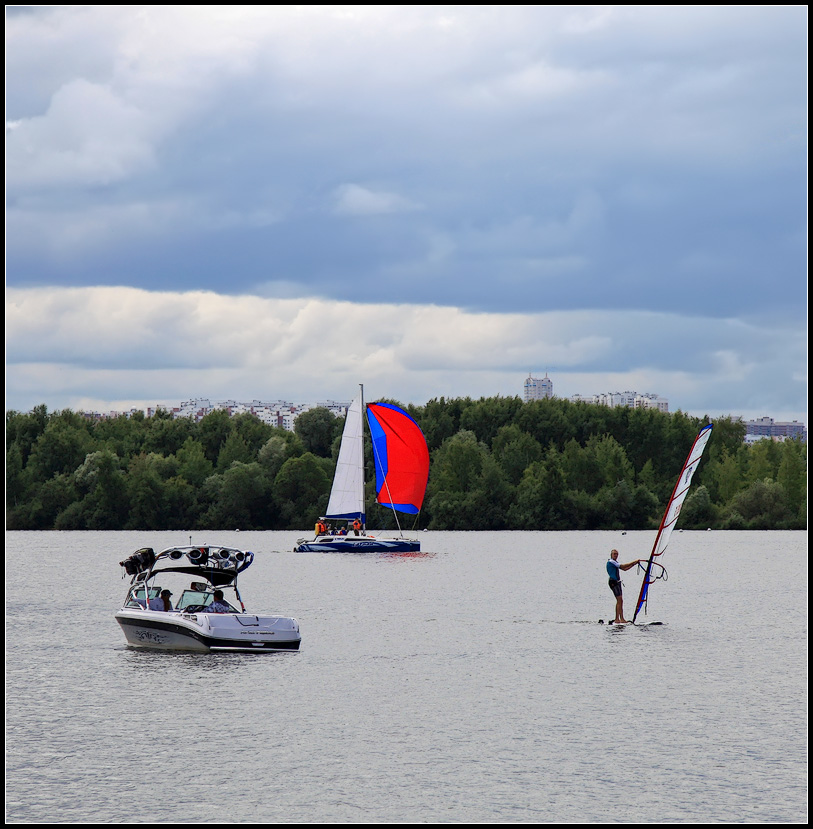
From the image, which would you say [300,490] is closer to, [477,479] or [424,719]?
[477,479]

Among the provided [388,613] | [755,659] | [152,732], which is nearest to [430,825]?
[152,732]

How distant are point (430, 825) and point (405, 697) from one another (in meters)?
15.7

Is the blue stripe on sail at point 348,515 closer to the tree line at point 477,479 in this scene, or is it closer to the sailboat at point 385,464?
the sailboat at point 385,464

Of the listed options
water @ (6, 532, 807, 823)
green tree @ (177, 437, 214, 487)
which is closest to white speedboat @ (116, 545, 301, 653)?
water @ (6, 532, 807, 823)

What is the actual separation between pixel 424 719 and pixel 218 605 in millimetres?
14723

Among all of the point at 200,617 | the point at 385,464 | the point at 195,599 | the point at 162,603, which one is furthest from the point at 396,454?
the point at 200,617

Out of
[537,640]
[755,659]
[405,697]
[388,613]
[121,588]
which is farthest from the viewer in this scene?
[121,588]

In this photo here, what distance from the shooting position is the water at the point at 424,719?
26859 millimetres

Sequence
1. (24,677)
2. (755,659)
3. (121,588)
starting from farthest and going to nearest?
1. (121,588)
2. (755,659)
3. (24,677)

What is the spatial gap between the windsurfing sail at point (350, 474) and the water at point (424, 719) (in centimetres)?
3826

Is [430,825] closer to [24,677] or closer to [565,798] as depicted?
[565,798]

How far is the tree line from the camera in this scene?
6973 inches

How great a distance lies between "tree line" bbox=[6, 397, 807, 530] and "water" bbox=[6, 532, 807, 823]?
10087cm

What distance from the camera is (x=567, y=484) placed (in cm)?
18038
